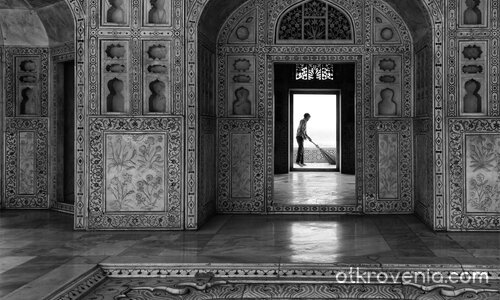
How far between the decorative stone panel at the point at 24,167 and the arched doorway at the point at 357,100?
114 inches

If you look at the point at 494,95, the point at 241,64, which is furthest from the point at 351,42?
the point at 494,95

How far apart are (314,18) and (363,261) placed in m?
4.36

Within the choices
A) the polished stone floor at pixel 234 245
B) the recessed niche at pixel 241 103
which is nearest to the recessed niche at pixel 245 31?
the recessed niche at pixel 241 103

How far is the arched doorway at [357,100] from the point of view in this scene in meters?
8.30

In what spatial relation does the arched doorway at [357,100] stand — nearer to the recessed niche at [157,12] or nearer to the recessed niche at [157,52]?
the recessed niche at [157,12]

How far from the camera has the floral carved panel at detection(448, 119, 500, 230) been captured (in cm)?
703

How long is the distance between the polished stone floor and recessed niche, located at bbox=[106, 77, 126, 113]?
1585 mm

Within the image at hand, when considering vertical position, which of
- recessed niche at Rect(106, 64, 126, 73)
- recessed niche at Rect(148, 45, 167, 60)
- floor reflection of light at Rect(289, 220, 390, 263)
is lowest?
floor reflection of light at Rect(289, 220, 390, 263)

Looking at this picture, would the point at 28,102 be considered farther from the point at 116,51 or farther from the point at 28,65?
the point at 116,51

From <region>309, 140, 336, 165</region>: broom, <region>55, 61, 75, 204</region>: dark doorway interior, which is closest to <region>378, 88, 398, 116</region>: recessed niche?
<region>55, 61, 75, 204</region>: dark doorway interior

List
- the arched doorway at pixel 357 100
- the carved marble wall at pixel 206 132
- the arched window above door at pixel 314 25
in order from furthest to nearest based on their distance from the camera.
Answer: the arched window above door at pixel 314 25 → the arched doorway at pixel 357 100 → the carved marble wall at pixel 206 132

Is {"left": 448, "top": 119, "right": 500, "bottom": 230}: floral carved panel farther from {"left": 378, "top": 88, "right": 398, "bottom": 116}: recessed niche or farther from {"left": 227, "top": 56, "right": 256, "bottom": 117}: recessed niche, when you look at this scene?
{"left": 227, "top": 56, "right": 256, "bottom": 117}: recessed niche

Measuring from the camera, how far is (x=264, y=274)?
200 inches

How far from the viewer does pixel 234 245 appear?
20.4 ft
